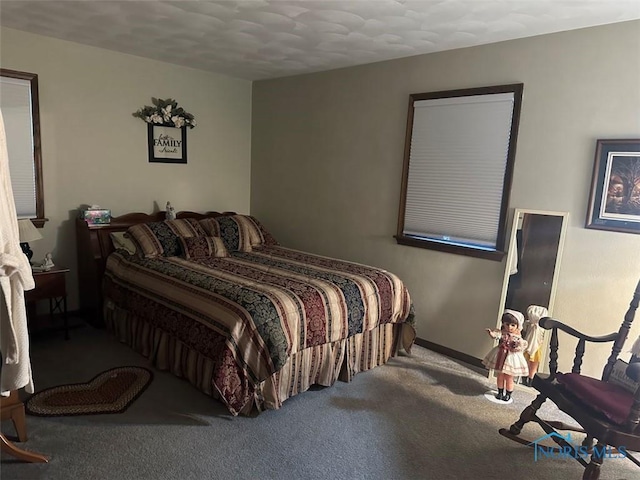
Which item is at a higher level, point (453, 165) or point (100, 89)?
point (100, 89)

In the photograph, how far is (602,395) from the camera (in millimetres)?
2078

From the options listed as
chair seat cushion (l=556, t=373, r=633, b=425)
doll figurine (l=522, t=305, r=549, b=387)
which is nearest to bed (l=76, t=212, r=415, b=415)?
doll figurine (l=522, t=305, r=549, b=387)

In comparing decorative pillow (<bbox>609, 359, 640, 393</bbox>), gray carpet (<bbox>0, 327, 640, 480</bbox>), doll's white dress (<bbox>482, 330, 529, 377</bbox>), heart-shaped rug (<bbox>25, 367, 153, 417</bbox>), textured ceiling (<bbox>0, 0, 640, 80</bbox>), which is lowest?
gray carpet (<bbox>0, 327, 640, 480</bbox>)

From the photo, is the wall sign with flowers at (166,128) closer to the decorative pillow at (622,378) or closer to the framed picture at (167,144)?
the framed picture at (167,144)

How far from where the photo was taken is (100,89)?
12.5 feet

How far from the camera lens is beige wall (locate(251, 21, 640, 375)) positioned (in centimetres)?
270

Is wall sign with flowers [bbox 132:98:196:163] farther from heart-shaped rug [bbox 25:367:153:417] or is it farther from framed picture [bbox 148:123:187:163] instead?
heart-shaped rug [bbox 25:367:153:417]

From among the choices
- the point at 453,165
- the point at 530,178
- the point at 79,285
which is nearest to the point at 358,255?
the point at 453,165

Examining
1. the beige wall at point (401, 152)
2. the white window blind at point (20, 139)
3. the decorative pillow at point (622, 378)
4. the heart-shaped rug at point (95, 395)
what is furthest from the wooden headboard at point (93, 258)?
the decorative pillow at point (622, 378)

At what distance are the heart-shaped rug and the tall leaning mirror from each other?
2.60 m

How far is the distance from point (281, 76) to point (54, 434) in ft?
12.2

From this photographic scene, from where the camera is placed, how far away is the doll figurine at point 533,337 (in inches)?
112

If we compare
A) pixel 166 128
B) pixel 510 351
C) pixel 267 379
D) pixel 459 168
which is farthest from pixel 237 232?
pixel 510 351

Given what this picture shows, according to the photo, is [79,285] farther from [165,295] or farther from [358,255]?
[358,255]
